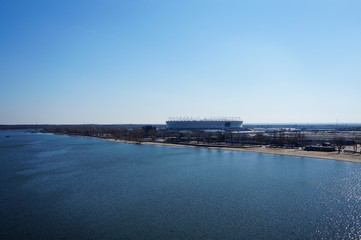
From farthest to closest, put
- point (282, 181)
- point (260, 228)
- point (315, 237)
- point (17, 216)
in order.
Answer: point (282, 181), point (17, 216), point (260, 228), point (315, 237)

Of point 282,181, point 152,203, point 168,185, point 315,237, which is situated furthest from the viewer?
point 282,181

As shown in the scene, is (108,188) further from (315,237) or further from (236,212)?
(315,237)

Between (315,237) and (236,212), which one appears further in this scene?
(236,212)

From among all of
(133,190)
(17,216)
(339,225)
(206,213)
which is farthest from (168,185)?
(339,225)

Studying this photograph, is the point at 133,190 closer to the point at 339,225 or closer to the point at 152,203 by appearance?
the point at 152,203

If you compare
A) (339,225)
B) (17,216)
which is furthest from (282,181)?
(17,216)

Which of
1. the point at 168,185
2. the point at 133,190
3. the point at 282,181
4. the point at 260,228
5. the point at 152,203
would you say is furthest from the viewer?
the point at 282,181
